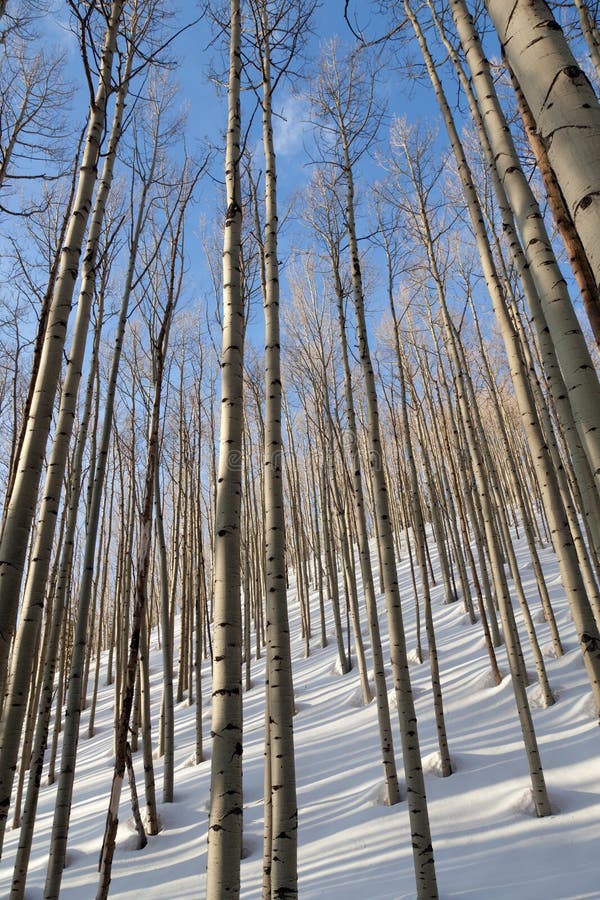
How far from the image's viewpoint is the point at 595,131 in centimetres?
89

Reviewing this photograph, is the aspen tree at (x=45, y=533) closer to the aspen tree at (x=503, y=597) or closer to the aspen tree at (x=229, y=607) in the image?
the aspen tree at (x=229, y=607)

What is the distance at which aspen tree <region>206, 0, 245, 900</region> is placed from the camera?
1.45 meters

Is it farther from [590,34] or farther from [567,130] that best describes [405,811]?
[590,34]

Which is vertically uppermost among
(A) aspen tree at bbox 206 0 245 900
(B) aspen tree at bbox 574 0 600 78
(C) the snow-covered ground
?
(B) aspen tree at bbox 574 0 600 78

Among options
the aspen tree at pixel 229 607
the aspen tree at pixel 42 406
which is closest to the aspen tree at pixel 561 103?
the aspen tree at pixel 229 607

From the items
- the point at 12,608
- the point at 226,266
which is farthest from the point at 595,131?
the point at 12,608

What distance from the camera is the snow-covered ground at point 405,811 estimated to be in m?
2.98

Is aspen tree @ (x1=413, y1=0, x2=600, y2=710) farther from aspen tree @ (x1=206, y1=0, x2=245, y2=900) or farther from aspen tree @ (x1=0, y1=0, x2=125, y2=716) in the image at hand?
aspen tree @ (x1=0, y1=0, x2=125, y2=716)

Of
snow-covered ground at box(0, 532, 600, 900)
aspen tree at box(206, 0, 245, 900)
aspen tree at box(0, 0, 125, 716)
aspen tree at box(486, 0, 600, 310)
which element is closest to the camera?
aspen tree at box(486, 0, 600, 310)

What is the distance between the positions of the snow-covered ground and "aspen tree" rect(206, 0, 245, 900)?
2.16 m

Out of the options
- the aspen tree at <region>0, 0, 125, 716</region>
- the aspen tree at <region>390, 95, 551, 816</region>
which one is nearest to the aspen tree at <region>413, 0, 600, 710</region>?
the aspen tree at <region>390, 95, 551, 816</region>

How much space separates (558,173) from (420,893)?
124 inches

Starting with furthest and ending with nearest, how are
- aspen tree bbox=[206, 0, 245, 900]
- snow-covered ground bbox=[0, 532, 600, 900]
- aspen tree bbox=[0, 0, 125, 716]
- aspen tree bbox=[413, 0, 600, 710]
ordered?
snow-covered ground bbox=[0, 532, 600, 900] → aspen tree bbox=[413, 0, 600, 710] → aspen tree bbox=[0, 0, 125, 716] → aspen tree bbox=[206, 0, 245, 900]

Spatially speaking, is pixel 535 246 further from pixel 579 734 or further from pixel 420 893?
pixel 579 734
